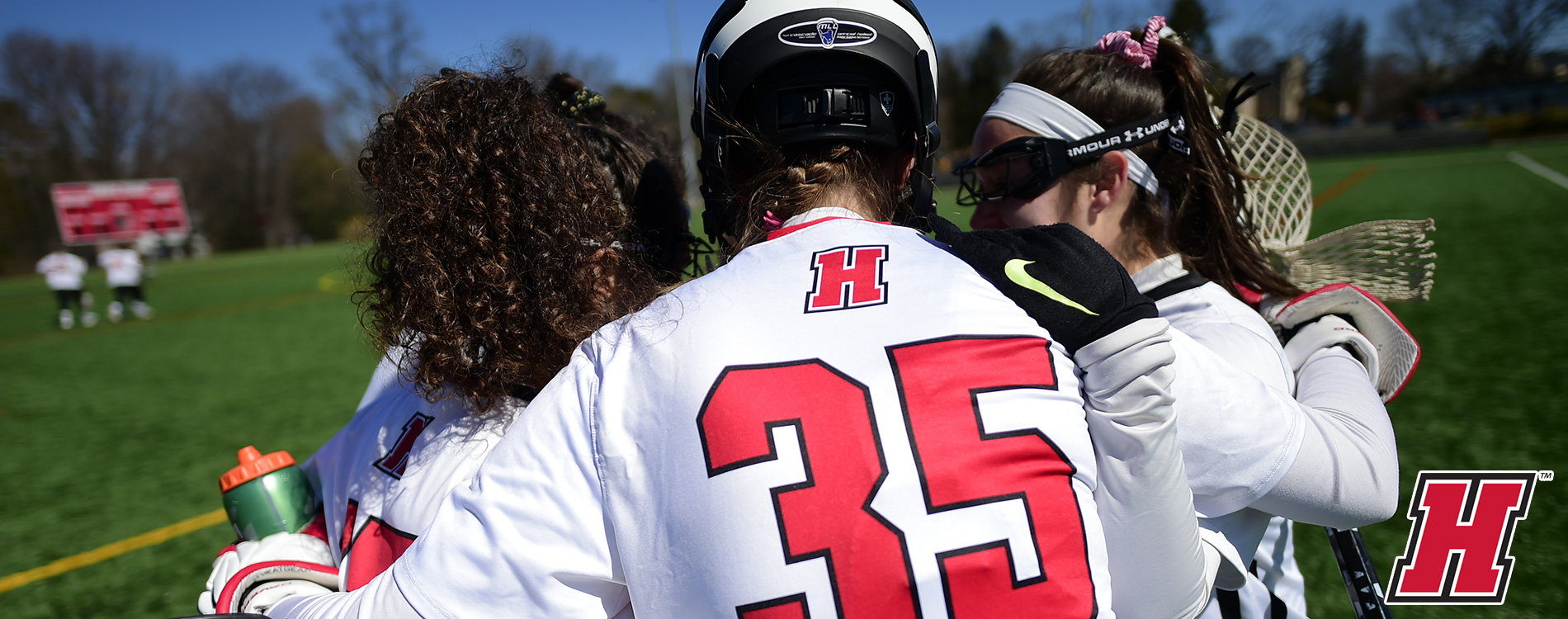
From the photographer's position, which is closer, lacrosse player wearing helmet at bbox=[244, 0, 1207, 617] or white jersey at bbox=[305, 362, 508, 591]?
lacrosse player wearing helmet at bbox=[244, 0, 1207, 617]

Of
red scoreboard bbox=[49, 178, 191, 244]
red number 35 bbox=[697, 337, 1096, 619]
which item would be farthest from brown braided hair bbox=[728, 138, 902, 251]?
red scoreboard bbox=[49, 178, 191, 244]

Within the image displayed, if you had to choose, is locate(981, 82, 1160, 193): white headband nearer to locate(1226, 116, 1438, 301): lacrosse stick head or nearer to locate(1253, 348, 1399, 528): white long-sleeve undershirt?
locate(1226, 116, 1438, 301): lacrosse stick head

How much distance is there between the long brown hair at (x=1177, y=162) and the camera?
212cm

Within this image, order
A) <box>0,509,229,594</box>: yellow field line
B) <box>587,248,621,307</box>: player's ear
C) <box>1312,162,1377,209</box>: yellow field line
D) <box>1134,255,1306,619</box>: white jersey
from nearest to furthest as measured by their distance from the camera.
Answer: <box>1134,255,1306,619</box>: white jersey, <box>587,248,621,307</box>: player's ear, <box>0,509,229,594</box>: yellow field line, <box>1312,162,1377,209</box>: yellow field line

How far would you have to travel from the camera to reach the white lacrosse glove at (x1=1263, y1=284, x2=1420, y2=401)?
185 centimetres

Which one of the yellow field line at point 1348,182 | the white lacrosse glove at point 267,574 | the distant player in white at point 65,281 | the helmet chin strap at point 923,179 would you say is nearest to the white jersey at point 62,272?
the distant player in white at point 65,281

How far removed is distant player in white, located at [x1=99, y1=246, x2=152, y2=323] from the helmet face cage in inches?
797

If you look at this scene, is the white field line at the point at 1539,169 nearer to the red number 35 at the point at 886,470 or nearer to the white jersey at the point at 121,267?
the red number 35 at the point at 886,470

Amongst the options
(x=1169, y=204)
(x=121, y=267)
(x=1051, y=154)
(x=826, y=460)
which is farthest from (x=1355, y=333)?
(x=121, y=267)

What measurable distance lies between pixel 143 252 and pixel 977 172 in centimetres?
4951

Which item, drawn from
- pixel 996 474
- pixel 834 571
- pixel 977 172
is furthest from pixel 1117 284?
pixel 977 172

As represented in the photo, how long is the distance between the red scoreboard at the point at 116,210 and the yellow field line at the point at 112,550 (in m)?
44.6

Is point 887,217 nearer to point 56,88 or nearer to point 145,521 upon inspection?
point 145,521

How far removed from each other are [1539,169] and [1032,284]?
2948 centimetres
